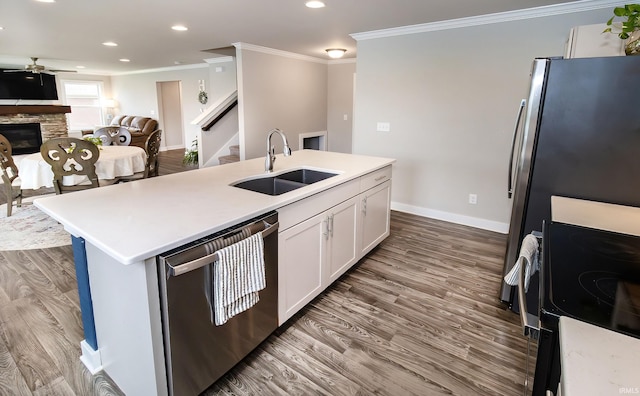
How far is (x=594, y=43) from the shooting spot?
2572 mm

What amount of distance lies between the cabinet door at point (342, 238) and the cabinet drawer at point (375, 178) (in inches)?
6.7

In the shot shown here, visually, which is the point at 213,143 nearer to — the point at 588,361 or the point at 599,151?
the point at 599,151

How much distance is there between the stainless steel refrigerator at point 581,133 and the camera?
188 centimetres

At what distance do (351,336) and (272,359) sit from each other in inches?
20.1

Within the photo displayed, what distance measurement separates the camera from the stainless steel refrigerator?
73.9 inches

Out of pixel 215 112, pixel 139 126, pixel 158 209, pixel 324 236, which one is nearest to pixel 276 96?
pixel 215 112

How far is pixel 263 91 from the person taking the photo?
5480 mm

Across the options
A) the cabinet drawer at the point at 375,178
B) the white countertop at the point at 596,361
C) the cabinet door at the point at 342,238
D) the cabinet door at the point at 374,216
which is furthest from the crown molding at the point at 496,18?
the white countertop at the point at 596,361

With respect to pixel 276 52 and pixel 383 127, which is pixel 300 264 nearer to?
pixel 383 127

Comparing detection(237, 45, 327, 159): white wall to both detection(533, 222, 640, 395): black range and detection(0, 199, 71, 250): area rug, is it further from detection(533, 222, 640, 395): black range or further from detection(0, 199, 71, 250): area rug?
detection(533, 222, 640, 395): black range

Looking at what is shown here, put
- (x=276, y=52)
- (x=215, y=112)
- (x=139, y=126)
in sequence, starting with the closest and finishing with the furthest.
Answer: (x=276, y=52) < (x=215, y=112) < (x=139, y=126)

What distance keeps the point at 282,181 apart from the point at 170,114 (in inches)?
370

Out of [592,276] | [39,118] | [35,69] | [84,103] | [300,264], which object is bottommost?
[300,264]

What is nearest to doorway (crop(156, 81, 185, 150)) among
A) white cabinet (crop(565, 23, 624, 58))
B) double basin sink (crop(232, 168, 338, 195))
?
double basin sink (crop(232, 168, 338, 195))
